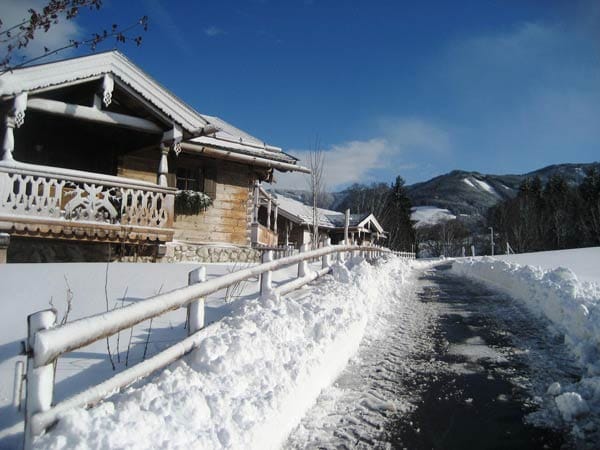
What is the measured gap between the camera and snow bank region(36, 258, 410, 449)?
2.10 meters

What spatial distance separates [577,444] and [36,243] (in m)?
10.7

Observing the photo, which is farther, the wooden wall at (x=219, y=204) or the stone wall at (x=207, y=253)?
the wooden wall at (x=219, y=204)

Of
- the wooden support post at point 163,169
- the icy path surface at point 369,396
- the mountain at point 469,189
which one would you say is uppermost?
the mountain at point 469,189

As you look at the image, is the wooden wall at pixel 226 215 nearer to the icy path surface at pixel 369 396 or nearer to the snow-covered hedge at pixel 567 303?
the icy path surface at pixel 369 396

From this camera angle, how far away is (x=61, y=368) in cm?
304

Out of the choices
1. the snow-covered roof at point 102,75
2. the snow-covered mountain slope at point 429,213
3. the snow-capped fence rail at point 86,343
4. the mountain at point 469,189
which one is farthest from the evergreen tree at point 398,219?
the mountain at point 469,189

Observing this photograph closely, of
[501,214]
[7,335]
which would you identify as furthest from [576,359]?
[501,214]

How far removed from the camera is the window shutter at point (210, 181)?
14062 mm

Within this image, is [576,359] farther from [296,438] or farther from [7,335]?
[7,335]

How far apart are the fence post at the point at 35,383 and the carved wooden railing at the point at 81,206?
816 cm

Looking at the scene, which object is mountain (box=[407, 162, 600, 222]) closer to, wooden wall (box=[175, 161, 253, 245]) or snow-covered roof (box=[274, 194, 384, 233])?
snow-covered roof (box=[274, 194, 384, 233])

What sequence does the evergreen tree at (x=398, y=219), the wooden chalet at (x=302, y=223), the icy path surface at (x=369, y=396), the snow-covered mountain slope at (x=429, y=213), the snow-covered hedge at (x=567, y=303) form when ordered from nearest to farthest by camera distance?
1. the icy path surface at (x=369, y=396)
2. the snow-covered hedge at (x=567, y=303)
3. the wooden chalet at (x=302, y=223)
4. the evergreen tree at (x=398, y=219)
5. the snow-covered mountain slope at (x=429, y=213)

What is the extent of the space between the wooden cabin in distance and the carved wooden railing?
0.08ft

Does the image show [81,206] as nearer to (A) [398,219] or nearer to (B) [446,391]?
(B) [446,391]
